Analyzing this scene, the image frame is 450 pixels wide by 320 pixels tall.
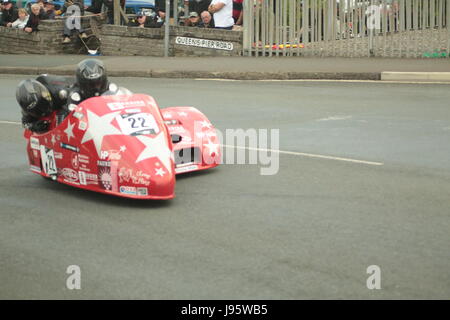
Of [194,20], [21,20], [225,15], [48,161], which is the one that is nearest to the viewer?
[48,161]

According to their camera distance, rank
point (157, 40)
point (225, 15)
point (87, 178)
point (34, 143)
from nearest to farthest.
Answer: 1. point (87, 178)
2. point (34, 143)
3. point (225, 15)
4. point (157, 40)

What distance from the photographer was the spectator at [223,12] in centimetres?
2192

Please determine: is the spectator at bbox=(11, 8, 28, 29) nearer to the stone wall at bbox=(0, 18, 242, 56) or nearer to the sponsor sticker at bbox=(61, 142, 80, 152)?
the stone wall at bbox=(0, 18, 242, 56)

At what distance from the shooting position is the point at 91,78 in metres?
8.59

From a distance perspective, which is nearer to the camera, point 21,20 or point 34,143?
point 34,143

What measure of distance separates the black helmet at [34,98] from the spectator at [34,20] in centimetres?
1591

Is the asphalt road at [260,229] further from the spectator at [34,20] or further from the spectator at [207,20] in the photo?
the spectator at [34,20]

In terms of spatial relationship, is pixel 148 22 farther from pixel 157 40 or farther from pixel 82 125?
pixel 82 125

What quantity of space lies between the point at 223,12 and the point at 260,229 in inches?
617

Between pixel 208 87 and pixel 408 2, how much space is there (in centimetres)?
536

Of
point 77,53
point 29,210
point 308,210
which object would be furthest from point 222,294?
point 77,53

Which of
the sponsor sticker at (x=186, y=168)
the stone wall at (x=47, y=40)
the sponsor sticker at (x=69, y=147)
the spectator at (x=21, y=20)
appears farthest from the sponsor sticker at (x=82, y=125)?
the spectator at (x=21, y=20)

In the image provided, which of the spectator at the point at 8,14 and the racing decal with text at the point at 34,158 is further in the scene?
the spectator at the point at 8,14

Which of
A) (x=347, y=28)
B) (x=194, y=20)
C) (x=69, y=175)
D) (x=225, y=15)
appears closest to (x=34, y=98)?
(x=69, y=175)
